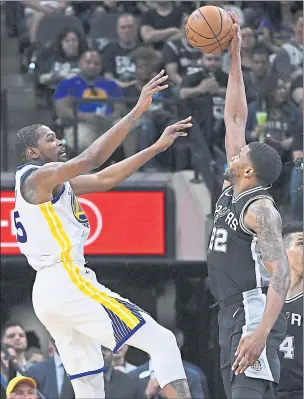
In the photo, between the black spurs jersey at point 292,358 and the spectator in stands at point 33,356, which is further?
the spectator in stands at point 33,356

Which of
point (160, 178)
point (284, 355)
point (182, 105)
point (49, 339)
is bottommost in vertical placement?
point (49, 339)

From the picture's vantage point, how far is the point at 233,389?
6.83 metres

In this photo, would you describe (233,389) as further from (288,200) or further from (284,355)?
(288,200)

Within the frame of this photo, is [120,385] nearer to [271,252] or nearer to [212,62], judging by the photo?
[212,62]

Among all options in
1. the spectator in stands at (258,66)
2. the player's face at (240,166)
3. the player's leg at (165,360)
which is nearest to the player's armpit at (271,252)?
the player's face at (240,166)

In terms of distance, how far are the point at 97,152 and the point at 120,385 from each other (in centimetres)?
440

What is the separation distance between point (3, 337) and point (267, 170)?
17.6 feet

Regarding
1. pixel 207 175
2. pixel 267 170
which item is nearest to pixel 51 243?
pixel 267 170

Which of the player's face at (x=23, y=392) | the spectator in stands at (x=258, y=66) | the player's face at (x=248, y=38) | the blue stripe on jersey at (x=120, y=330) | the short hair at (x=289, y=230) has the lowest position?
the player's face at (x=23, y=392)

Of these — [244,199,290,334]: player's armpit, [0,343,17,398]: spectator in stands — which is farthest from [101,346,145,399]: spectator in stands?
[244,199,290,334]: player's armpit

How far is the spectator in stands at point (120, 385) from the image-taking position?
10.6 meters

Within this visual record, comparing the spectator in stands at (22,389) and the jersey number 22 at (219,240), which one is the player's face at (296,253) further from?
the spectator in stands at (22,389)

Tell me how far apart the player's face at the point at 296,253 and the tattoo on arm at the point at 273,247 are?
143 cm

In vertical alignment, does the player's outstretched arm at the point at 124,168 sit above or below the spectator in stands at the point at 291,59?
below
